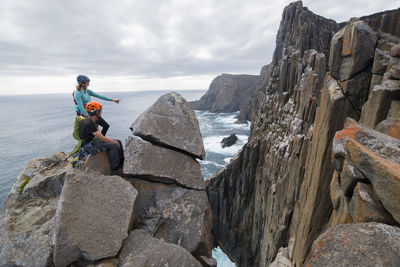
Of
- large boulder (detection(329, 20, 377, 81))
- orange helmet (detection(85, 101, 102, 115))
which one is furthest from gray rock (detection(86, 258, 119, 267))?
large boulder (detection(329, 20, 377, 81))

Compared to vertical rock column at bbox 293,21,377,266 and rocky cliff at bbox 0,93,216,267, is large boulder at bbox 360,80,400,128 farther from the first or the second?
rocky cliff at bbox 0,93,216,267

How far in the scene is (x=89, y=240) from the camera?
18.0 feet

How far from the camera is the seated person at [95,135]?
8.32 metres

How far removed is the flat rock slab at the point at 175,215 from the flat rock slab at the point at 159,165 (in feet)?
1.17

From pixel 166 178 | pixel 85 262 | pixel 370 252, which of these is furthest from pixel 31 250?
pixel 370 252

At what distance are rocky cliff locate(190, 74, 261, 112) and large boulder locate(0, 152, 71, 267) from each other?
170 m

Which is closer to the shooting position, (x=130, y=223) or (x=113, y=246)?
(x=113, y=246)

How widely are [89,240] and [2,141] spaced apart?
361 feet

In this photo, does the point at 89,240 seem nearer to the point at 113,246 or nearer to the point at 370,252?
the point at 113,246

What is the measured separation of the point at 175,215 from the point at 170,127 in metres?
4.17

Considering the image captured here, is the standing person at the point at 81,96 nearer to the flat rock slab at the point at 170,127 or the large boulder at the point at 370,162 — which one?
the flat rock slab at the point at 170,127

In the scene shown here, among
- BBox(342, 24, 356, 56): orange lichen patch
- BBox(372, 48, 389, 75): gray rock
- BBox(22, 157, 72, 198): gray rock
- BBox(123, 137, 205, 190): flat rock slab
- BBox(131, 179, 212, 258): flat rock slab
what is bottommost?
BBox(131, 179, 212, 258): flat rock slab

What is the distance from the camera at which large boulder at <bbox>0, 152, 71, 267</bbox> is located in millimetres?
5895

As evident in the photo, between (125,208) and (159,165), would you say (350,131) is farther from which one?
(125,208)
